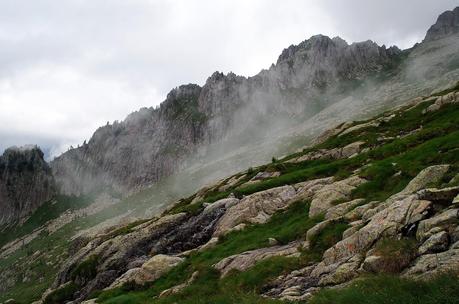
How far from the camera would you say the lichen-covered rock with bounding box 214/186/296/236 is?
49991mm

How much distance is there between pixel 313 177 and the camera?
59.5 metres

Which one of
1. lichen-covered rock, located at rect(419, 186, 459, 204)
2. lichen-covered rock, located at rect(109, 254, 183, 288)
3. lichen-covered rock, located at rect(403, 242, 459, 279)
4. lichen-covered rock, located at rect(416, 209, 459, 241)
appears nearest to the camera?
lichen-covered rock, located at rect(403, 242, 459, 279)

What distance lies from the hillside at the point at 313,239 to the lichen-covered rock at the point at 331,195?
0.14 m

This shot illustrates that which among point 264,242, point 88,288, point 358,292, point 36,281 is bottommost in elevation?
point 36,281

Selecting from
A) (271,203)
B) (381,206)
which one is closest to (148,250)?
(271,203)

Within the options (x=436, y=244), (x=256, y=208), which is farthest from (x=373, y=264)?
(x=256, y=208)

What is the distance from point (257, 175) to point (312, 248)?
153 feet

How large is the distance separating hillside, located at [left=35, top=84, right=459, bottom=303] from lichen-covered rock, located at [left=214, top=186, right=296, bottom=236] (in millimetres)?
171

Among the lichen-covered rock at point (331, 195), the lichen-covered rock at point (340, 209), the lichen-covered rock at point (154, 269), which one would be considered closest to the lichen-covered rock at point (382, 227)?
the lichen-covered rock at point (340, 209)

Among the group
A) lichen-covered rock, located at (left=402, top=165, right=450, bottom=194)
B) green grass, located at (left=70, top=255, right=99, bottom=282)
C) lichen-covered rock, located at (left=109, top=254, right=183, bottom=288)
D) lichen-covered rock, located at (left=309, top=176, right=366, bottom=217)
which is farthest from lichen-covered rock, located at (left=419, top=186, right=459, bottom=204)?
green grass, located at (left=70, top=255, right=99, bottom=282)

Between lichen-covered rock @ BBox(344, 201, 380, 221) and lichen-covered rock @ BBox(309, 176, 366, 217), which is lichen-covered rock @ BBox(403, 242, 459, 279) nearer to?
lichen-covered rock @ BBox(344, 201, 380, 221)

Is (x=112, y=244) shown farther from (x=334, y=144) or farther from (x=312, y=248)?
(x=334, y=144)

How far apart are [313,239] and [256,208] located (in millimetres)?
20397

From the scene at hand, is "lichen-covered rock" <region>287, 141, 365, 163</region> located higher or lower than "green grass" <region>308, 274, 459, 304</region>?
lower
